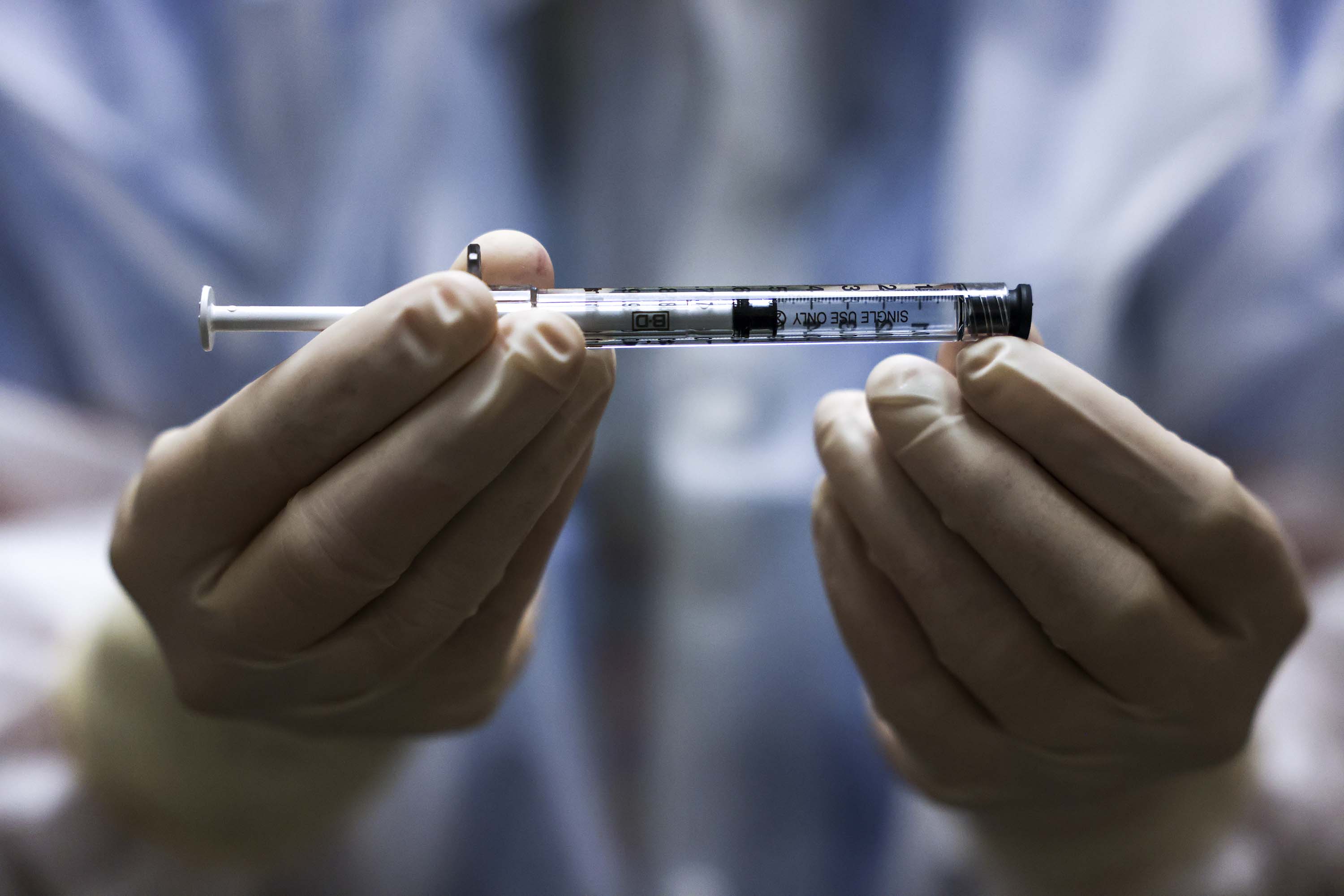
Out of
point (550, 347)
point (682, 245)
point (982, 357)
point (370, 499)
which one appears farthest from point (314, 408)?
point (682, 245)

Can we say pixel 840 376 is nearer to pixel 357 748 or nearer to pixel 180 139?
pixel 357 748

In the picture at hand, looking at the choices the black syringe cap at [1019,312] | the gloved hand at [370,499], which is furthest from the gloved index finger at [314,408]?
the black syringe cap at [1019,312]

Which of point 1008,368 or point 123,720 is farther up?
point 1008,368

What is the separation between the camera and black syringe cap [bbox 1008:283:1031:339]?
671 millimetres

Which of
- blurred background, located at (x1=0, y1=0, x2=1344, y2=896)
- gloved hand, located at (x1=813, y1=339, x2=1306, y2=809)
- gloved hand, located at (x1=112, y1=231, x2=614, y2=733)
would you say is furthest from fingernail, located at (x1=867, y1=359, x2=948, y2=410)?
blurred background, located at (x1=0, y1=0, x2=1344, y2=896)

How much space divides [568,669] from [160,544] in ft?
1.80

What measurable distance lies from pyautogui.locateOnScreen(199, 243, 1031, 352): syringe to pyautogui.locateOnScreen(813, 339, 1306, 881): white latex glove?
0.19 feet

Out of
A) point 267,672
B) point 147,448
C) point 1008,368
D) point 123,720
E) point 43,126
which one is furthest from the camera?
point 147,448

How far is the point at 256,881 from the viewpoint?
962mm

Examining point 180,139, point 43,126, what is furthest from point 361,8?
point 43,126

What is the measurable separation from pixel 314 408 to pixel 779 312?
41 cm

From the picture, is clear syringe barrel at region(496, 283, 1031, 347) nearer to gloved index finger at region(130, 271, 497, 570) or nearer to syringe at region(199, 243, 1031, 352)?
syringe at region(199, 243, 1031, 352)

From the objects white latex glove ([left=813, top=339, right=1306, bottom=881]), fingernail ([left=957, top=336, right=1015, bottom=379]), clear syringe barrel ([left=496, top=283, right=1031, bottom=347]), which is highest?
clear syringe barrel ([left=496, top=283, right=1031, bottom=347])

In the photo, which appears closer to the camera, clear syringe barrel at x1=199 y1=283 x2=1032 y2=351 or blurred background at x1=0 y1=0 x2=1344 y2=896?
clear syringe barrel at x1=199 y1=283 x2=1032 y2=351
